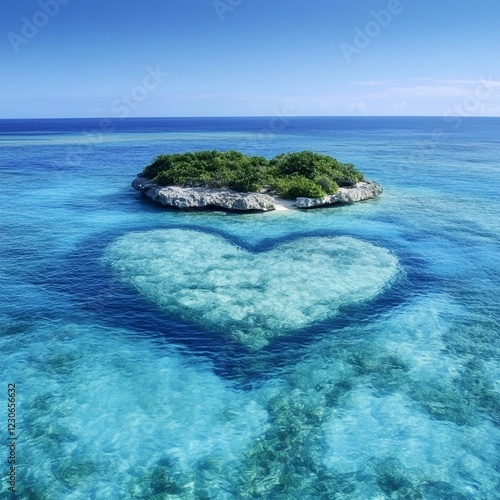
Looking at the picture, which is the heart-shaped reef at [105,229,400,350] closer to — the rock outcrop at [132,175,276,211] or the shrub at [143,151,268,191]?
the rock outcrop at [132,175,276,211]

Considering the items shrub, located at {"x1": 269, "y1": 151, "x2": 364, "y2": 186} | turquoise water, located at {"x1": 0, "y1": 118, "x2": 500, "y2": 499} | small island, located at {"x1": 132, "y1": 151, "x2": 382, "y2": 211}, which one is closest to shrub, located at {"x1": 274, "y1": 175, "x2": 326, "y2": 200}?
small island, located at {"x1": 132, "y1": 151, "x2": 382, "y2": 211}

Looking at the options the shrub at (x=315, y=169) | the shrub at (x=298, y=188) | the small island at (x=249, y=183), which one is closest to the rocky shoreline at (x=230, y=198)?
the small island at (x=249, y=183)

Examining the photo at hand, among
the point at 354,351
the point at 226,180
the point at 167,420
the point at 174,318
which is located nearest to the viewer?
the point at 167,420

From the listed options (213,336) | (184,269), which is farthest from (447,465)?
(184,269)

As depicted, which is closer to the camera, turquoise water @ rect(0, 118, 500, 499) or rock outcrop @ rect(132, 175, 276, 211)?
turquoise water @ rect(0, 118, 500, 499)

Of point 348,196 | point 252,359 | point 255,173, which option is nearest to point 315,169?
point 348,196

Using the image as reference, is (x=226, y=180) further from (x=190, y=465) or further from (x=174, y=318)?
(x=190, y=465)
